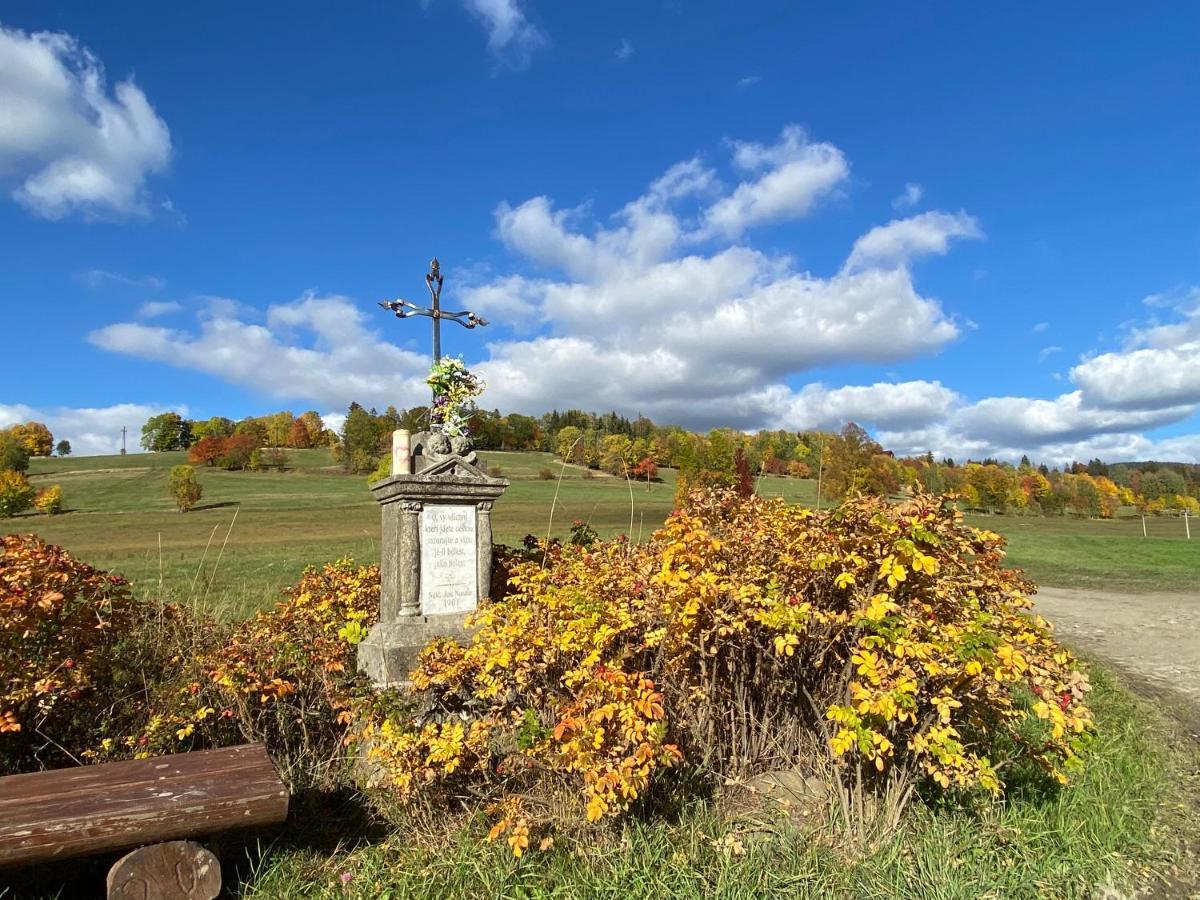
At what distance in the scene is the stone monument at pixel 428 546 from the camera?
Result: 4.95m

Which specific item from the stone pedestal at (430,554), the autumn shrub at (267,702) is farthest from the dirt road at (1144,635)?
the autumn shrub at (267,702)

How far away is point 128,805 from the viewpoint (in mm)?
2613

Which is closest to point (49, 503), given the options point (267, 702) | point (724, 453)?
point (724, 453)

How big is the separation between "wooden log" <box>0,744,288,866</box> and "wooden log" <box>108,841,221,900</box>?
0.05 meters

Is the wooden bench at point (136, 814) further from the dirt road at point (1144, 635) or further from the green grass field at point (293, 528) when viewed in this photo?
the dirt road at point (1144, 635)

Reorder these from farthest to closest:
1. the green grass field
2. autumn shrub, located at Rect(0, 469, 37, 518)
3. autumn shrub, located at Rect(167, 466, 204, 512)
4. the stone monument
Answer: autumn shrub, located at Rect(167, 466, 204, 512)
autumn shrub, located at Rect(0, 469, 37, 518)
the green grass field
the stone monument

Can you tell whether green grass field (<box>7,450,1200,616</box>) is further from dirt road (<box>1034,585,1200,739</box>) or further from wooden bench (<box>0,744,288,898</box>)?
dirt road (<box>1034,585,1200,739</box>)

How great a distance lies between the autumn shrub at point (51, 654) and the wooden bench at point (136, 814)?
87cm

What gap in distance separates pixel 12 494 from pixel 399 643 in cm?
4780

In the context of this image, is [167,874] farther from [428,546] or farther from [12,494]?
[12,494]

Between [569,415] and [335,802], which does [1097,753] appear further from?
[569,415]

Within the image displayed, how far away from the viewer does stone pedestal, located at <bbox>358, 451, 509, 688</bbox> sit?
4.99 meters

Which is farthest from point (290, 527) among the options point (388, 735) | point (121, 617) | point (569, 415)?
point (569, 415)

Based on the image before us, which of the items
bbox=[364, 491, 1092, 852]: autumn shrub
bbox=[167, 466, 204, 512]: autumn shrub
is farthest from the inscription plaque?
bbox=[167, 466, 204, 512]: autumn shrub
